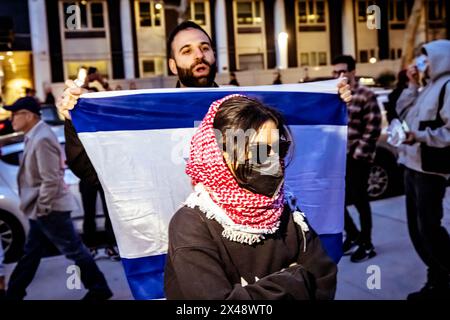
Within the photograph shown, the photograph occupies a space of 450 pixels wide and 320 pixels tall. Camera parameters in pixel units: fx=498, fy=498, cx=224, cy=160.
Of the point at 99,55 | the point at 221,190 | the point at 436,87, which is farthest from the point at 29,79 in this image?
the point at 221,190

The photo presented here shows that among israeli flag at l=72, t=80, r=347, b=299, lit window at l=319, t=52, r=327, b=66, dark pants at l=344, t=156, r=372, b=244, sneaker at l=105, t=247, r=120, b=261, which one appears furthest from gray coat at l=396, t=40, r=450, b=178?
lit window at l=319, t=52, r=327, b=66

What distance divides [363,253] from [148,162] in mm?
3141

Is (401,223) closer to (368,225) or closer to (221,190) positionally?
(368,225)

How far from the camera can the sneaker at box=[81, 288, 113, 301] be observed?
3766 millimetres

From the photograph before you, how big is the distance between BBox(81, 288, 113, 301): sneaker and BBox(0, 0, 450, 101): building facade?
216 cm

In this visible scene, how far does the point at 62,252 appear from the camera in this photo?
12.6ft

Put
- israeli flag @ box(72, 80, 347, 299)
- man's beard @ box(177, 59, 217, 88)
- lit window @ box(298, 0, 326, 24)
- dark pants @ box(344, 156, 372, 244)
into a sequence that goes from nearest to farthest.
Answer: israeli flag @ box(72, 80, 347, 299) < man's beard @ box(177, 59, 217, 88) < dark pants @ box(344, 156, 372, 244) < lit window @ box(298, 0, 326, 24)

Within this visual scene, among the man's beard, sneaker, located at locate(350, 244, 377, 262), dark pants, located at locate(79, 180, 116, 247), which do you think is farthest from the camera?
dark pants, located at locate(79, 180, 116, 247)

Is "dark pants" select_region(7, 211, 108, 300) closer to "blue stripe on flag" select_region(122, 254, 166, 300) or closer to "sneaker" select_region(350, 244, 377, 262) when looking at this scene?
"blue stripe on flag" select_region(122, 254, 166, 300)

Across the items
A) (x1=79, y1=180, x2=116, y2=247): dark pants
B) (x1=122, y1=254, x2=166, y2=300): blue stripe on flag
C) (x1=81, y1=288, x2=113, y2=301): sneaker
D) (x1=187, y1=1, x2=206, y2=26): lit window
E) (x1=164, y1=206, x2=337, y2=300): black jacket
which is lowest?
(x1=81, y1=288, x2=113, y2=301): sneaker

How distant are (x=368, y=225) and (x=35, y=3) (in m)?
18.6

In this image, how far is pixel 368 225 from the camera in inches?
184

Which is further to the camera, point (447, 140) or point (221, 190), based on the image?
point (447, 140)

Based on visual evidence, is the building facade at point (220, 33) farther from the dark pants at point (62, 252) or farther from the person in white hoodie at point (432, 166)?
the dark pants at point (62, 252)
